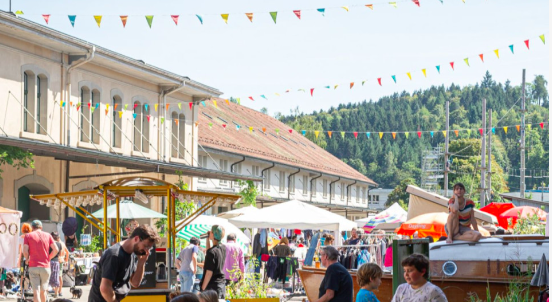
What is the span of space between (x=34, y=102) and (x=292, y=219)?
929 centimetres

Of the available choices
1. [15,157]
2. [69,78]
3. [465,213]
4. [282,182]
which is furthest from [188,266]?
[282,182]

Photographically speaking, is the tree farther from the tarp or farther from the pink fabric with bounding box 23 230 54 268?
the pink fabric with bounding box 23 230 54 268

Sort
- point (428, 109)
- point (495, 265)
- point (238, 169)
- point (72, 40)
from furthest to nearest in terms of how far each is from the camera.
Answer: point (428, 109) → point (238, 169) → point (72, 40) → point (495, 265)

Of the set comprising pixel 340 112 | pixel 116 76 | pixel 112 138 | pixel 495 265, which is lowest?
pixel 495 265

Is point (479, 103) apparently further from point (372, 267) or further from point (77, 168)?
point (372, 267)

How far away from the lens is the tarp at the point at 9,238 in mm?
18156

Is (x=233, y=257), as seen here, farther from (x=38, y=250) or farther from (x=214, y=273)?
(x=38, y=250)

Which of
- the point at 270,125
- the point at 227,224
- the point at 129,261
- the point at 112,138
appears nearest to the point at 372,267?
the point at 129,261

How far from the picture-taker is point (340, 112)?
552 ft

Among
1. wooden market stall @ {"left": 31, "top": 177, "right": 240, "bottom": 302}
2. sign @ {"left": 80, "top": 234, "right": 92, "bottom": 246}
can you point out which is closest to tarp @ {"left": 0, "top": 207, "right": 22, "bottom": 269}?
wooden market stall @ {"left": 31, "top": 177, "right": 240, "bottom": 302}

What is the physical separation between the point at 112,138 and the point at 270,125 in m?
33.3

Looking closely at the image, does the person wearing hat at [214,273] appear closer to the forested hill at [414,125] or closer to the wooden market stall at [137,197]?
the wooden market stall at [137,197]

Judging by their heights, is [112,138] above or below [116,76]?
below

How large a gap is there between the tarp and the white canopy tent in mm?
6167
